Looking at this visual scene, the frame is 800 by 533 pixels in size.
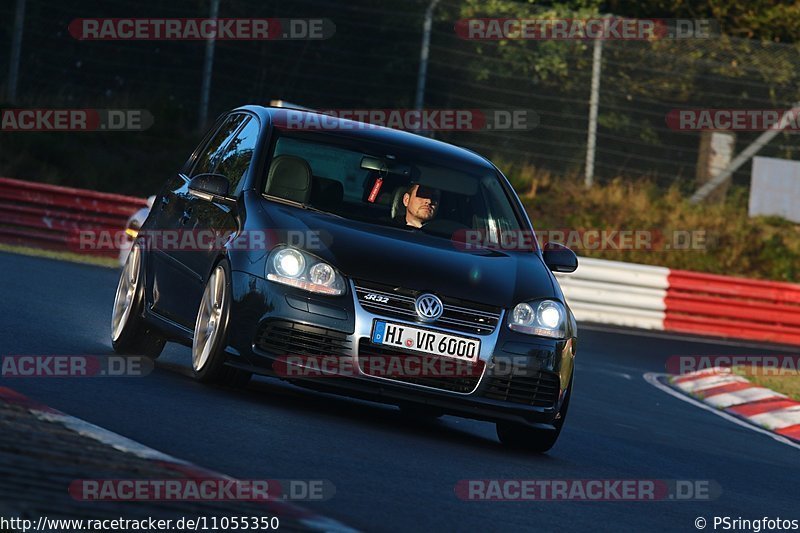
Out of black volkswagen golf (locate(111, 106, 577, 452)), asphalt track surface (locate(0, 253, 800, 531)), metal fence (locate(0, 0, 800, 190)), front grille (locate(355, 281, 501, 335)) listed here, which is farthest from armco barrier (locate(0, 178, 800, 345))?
front grille (locate(355, 281, 501, 335))

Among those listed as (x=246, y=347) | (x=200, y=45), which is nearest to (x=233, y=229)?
(x=246, y=347)

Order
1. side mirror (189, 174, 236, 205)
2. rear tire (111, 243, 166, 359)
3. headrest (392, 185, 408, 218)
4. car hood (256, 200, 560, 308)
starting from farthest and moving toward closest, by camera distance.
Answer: rear tire (111, 243, 166, 359) → headrest (392, 185, 408, 218) → side mirror (189, 174, 236, 205) → car hood (256, 200, 560, 308)

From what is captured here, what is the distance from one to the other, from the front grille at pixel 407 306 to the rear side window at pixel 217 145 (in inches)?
89.9

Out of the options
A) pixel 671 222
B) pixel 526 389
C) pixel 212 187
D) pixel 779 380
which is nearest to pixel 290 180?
pixel 212 187

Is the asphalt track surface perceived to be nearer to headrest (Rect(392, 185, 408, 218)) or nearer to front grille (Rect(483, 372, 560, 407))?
front grille (Rect(483, 372, 560, 407))

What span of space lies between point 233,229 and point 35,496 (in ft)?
12.7

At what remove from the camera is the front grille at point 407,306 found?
857 cm

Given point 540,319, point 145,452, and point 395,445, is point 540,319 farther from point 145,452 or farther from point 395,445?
point 145,452

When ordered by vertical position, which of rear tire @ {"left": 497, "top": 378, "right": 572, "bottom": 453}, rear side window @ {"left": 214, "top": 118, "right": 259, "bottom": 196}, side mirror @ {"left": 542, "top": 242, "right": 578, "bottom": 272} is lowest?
rear tire @ {"left": 497, "top": 378, "right": 572, "bottom": 453}

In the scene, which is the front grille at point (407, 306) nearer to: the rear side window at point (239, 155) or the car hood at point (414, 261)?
the car hood at point (414, 261)

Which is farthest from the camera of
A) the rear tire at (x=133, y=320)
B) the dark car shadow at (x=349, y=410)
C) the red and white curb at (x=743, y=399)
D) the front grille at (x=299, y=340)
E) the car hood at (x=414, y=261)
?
the red and white curb at (x=743, y=399)

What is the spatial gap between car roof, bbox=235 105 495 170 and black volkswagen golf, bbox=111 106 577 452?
18 mm

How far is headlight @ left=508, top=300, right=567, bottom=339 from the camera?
8836mm

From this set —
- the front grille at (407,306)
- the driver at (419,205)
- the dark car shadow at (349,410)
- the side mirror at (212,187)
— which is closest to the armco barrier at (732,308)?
the dark car shadow at (349,410)
